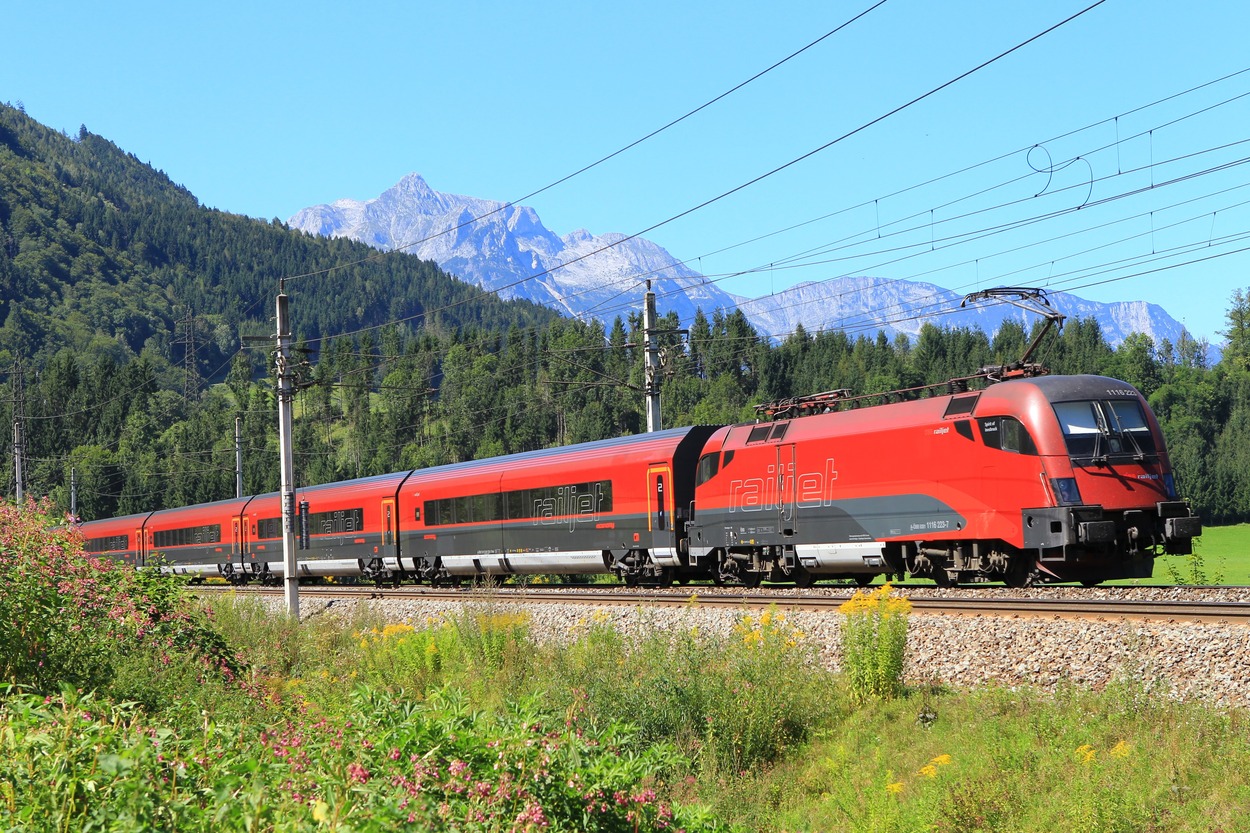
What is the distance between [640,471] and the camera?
26719 millimetres

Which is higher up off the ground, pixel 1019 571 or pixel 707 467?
pixel 707 467

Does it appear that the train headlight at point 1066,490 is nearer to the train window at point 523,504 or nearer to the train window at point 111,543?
the train window at point 523,504

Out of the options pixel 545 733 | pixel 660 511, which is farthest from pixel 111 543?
pixel 545 733

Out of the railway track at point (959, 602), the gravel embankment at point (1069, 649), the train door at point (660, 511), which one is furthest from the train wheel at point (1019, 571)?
the train door at point (660, 511)

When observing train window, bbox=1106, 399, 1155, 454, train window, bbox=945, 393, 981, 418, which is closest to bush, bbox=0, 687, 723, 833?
train window, bbox=945, 393, 981, 418

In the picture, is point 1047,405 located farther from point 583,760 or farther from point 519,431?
point 519,431

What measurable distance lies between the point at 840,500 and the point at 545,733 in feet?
51.8

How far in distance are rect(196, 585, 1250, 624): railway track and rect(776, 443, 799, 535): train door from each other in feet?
4.62

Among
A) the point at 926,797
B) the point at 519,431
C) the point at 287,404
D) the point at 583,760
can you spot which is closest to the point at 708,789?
the point at 926,797

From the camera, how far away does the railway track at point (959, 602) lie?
14.5m

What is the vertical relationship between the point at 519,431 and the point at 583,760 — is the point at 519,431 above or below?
above

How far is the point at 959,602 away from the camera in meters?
17.3

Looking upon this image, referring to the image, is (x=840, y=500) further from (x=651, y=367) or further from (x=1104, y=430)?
(x=651, y=367)

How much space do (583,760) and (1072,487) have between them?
546 inches
